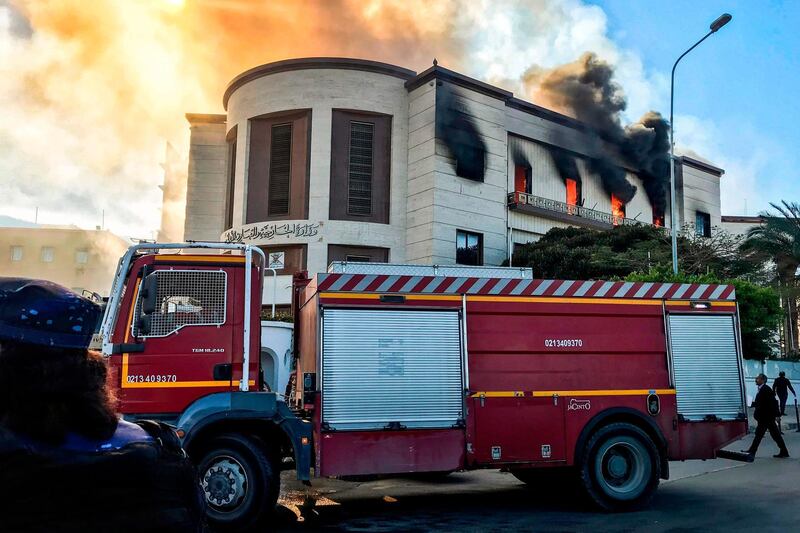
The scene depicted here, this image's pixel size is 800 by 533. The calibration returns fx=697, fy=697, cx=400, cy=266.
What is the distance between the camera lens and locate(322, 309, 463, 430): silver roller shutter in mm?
7633

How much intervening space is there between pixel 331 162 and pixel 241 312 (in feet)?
89.5

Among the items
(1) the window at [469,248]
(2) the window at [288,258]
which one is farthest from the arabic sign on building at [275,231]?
(1) the window at [469,248]

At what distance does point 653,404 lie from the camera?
27.8 ft

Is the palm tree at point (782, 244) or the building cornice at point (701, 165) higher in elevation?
the building cornice at point (701, 165)

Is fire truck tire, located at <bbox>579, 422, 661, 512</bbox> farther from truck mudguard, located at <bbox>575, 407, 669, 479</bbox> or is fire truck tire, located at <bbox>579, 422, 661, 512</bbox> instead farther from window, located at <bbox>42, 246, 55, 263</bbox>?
window, located at <bbox>42, 246, 55, 263</bbox>

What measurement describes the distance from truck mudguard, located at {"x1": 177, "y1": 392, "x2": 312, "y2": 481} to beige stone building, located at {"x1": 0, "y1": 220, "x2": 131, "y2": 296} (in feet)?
230

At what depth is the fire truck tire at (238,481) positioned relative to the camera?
6.91 m

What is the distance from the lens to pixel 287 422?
7.26 meters

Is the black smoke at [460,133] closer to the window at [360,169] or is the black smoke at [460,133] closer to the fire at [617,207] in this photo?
the window at [360,169]

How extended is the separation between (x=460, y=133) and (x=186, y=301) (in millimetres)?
28025

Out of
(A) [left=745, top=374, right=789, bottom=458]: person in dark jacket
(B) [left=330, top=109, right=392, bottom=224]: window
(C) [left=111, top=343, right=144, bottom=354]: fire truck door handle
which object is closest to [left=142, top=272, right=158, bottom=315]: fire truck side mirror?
(C) [left=111, top=343, right=144, bottom=354]: fire truck door handle

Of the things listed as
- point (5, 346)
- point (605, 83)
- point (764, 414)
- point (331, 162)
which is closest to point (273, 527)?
point (5, 346)

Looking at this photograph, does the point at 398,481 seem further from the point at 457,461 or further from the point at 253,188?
the point at 253,188

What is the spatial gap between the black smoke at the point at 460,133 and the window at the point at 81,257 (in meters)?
56.2
